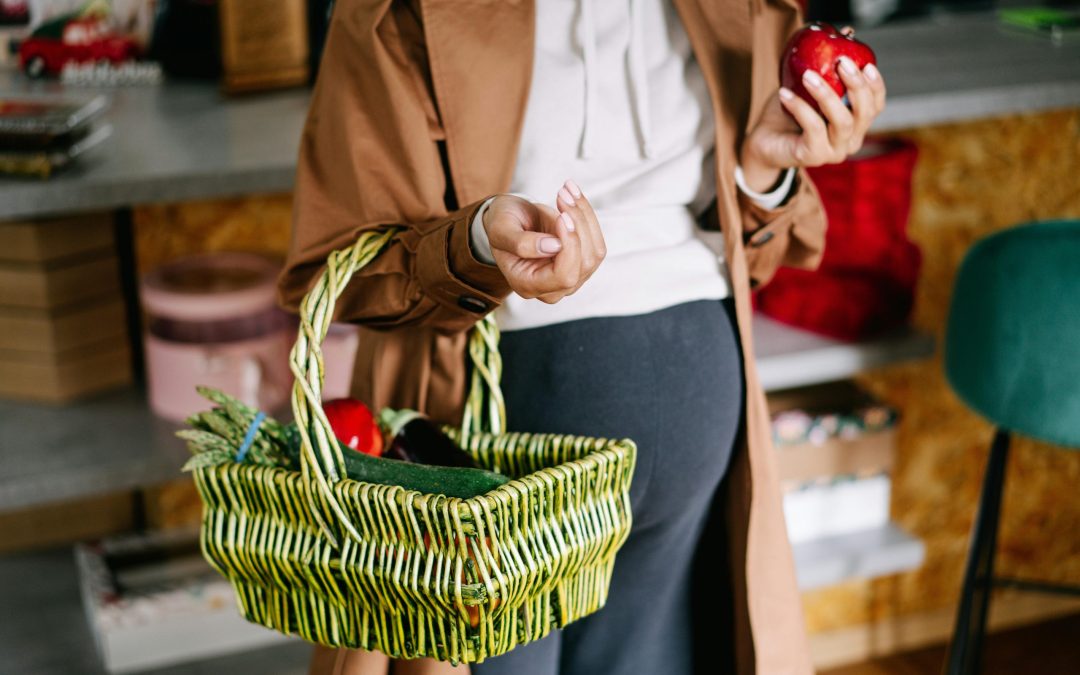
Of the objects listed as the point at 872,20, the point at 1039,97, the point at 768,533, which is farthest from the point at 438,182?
the point at 872,20

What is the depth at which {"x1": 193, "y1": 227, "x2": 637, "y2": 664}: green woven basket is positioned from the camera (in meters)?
0.83

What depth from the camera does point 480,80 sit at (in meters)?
0.98

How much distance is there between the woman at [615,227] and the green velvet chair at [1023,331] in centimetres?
48

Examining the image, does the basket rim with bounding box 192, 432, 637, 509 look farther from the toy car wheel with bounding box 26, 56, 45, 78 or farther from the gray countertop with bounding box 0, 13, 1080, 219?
the toy car wheel with bounding box 26, 56, 45, 78

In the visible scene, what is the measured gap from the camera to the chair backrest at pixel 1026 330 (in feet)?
4.73

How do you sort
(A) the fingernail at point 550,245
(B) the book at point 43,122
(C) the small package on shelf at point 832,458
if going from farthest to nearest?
(C) the small package on shelf at point 832,458
(B) the book at point 43,122
(A) the fingernail at point 550,245

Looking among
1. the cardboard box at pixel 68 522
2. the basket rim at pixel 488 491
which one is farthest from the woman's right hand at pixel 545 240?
the cardboard box at pixel 68 522

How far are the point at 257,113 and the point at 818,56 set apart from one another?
2.76 ft

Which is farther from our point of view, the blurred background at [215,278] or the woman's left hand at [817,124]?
the blurred background at [215,278]

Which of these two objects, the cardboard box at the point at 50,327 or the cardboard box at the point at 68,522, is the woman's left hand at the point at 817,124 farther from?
the cardboard box at the point at 68,522

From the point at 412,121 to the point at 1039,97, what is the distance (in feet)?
3.17

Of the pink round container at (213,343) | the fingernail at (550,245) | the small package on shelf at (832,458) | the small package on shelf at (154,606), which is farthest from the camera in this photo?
the small package on shelf at (832,458)

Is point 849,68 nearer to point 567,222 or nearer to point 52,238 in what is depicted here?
point 567,222

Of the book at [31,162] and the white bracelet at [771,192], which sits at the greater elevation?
the white bracelet at [771,192]
